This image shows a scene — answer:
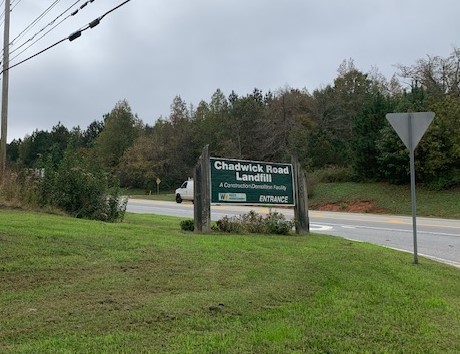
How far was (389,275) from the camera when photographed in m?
7.15

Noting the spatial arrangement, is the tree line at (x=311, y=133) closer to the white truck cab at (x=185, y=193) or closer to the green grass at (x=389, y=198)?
the green grass at (x=389, y=198)

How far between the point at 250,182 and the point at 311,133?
37.3 m

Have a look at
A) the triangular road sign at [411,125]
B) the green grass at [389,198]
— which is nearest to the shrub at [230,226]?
the triangular road sign at [411,125]

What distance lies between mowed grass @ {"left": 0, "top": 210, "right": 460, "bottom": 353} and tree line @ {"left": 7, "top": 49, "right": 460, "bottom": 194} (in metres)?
7.07

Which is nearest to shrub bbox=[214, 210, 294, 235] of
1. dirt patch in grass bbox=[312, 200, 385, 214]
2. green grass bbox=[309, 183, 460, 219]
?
green grass bbox=[309, 183, 460, 219]

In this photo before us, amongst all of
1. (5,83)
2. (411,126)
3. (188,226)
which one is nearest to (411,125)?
(411,126)

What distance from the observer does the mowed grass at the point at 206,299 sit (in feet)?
13.4

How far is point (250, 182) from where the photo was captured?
1238 centimetres

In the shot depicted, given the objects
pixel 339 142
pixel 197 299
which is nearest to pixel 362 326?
pixel 197 299

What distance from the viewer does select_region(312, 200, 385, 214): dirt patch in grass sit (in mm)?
30031

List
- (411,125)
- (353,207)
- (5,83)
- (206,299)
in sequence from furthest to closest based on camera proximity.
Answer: (353,207) < (5,83) < (411,125) < (206,299)

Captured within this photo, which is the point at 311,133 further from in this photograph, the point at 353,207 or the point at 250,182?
the point at 250,182

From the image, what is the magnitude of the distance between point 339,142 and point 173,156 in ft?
90.6

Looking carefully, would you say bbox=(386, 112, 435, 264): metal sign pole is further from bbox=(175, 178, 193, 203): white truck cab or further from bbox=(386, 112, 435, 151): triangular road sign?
bbox=(175, 178, 193, 203): white truck cab
